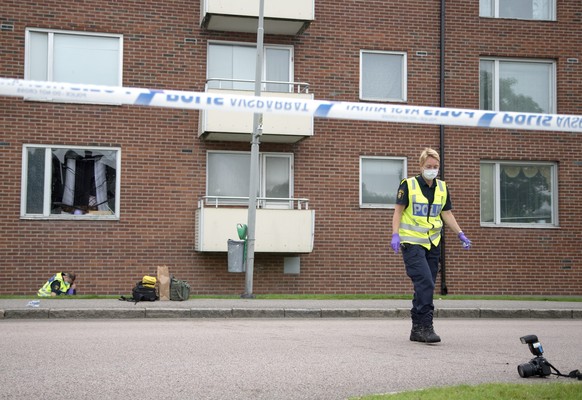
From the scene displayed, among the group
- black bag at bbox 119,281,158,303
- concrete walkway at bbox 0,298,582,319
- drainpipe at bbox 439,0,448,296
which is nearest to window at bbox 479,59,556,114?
drainpipe at bbox 439,0,448,296

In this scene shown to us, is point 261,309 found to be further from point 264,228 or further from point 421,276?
point 264,228

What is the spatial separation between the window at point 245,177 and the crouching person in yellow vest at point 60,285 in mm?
3831

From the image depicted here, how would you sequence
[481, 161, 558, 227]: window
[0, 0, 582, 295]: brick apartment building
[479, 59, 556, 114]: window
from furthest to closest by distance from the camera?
[479, 59, 556, 114]: window → [481, 161, 558, 227]: window → [0, 0, 582, 295]: brick apartment building

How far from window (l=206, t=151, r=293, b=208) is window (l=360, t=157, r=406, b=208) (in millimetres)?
1878

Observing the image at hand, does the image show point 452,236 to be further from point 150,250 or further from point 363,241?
point 150,250

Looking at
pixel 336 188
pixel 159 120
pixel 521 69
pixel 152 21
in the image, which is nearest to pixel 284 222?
pixel 336 188

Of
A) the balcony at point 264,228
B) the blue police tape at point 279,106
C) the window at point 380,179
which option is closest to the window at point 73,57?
the balcony at point 264,228

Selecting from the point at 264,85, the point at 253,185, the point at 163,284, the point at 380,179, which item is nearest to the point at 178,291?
the point at 163,284

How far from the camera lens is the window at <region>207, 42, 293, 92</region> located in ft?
67.5

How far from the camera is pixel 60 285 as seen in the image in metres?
18.3

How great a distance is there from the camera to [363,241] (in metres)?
20.9

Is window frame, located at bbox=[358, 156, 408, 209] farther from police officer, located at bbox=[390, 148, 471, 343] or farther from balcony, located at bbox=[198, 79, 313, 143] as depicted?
police officer, located at bbox=[390, 148, 471, 343]

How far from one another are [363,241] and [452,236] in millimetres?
2256

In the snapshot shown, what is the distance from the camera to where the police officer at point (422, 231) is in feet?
30.3
